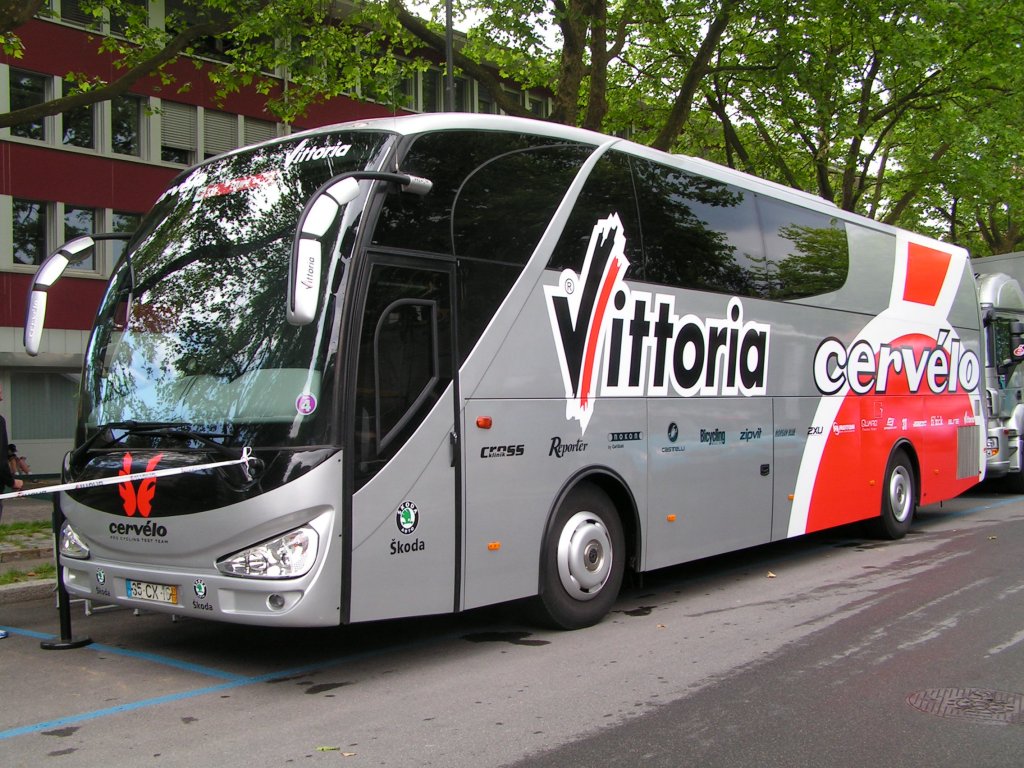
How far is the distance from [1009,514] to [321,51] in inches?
510

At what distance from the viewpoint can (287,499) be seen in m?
5.59

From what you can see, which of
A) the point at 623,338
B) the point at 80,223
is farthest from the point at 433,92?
the point at 623,338

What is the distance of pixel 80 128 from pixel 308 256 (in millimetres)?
22554

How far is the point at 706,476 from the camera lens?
8.73 metres

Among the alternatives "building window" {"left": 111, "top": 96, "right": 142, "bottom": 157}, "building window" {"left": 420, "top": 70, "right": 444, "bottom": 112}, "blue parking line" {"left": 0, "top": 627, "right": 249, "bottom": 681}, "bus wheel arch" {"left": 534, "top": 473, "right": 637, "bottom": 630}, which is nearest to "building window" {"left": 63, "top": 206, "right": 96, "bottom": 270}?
Result: "building window" {"left": 111, "top": 96, "right": 142, "bottom": 157}

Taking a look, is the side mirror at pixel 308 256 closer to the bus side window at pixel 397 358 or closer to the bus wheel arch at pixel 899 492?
the bus side window at pixel 397 358

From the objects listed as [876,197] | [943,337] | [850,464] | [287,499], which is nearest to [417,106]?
[876,197]

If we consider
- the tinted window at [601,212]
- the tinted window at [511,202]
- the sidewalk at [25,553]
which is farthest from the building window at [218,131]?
the tinted window at [511,202]

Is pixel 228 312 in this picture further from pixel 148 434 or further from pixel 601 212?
pixel 601 212

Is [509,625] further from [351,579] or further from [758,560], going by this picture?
[758,560]

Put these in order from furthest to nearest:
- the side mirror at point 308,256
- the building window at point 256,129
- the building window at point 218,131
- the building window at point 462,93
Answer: the building window at point 462,93
the building window at point 256,129
the building window at point 218,131
the side mirror at point 308,256

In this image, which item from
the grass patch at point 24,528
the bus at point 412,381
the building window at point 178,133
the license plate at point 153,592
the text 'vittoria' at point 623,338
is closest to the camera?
the bus at point 412,381

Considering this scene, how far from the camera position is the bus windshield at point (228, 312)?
5773mm

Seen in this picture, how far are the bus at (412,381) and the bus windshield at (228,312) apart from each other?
17 millimetres
